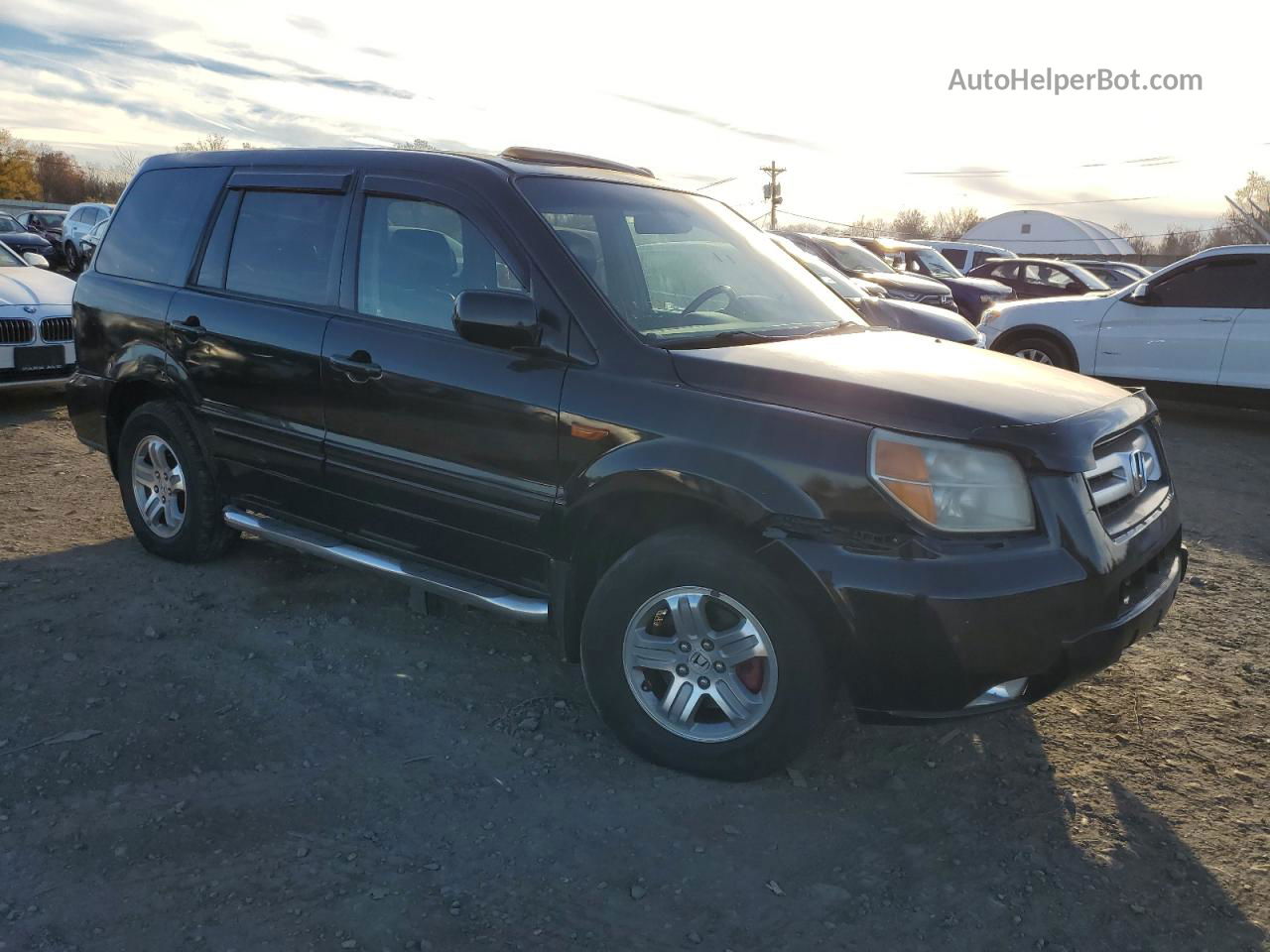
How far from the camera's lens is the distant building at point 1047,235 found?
207 ft

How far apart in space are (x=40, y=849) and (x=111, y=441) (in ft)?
9.19

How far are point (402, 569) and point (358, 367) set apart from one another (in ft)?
2.55

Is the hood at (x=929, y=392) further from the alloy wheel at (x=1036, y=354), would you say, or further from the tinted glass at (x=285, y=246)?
the alloy wheel at (x=1036, y=354)

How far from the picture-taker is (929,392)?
2.99 m

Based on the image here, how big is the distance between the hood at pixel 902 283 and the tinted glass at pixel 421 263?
33.4ft

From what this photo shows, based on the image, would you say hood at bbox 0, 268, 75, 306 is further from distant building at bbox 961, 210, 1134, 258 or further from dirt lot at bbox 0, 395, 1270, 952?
distant building at bbox 961, 210, 1134, 258

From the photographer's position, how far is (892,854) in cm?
292

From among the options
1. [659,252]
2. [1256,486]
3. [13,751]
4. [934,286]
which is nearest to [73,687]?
[13,751]

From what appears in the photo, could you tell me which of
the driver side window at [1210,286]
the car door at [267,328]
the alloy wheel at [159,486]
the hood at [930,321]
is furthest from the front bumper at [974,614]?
the driver side window at [1210,286]

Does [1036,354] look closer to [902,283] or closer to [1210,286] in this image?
[1210,286]

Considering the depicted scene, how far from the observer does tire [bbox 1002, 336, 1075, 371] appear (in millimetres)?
10648

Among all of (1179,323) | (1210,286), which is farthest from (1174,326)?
(1210,286)

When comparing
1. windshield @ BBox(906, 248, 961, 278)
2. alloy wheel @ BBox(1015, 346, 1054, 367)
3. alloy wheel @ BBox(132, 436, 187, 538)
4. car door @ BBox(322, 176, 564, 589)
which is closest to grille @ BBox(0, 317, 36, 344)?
alloy wheel @ BBox(132, 436, 187, 538)

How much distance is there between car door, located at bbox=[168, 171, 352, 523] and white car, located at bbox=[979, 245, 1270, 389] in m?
8.27
